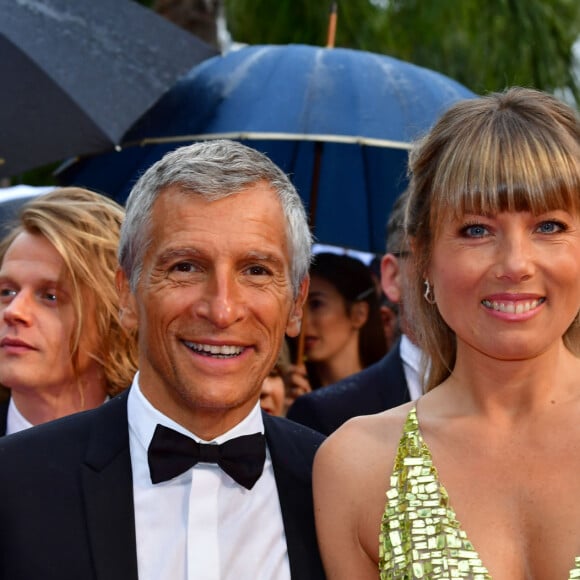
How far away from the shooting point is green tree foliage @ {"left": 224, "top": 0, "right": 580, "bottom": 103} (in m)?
7.61

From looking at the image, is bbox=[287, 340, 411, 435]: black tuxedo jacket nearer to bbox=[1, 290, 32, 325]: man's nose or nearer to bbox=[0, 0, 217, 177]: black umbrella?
bbox=[1, 290, 32, 325]: man's nose

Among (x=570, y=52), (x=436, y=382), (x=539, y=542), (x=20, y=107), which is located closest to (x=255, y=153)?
(x=436, y=382)

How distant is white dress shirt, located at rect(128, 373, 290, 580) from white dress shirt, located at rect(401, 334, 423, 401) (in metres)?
1.47

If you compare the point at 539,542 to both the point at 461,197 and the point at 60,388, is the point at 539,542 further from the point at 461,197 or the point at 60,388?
the point at 60,388

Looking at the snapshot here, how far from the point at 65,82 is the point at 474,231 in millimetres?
2705

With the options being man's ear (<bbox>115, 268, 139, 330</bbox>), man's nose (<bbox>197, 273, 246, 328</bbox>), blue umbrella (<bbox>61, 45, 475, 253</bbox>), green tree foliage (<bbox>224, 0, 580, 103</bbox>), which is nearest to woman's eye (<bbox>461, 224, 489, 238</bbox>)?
man's nose (<bbox>197, 273, 246, 328</bbox>)

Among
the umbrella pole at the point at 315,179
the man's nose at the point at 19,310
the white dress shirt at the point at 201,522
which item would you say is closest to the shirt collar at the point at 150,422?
the white dress shirt at the point at 201,522

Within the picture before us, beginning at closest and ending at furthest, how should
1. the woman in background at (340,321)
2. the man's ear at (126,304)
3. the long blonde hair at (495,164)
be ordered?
the long blonde hair at (495,164) < the man's ear at (126,304) < the woman in background at (340,321)

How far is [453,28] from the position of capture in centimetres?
808

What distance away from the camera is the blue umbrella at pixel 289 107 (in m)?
5.42

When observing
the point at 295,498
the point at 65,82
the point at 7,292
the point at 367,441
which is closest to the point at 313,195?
the point at 65,82

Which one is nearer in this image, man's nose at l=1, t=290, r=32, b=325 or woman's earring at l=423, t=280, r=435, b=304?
woman's earring at l=423, t=280, r=435, b=304

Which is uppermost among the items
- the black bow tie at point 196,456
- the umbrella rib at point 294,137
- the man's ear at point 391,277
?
the umbrella rib at point 294,137

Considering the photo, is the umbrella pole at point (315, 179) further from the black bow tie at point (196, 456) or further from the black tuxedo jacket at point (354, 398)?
the black bow tie at point (196, 456)
